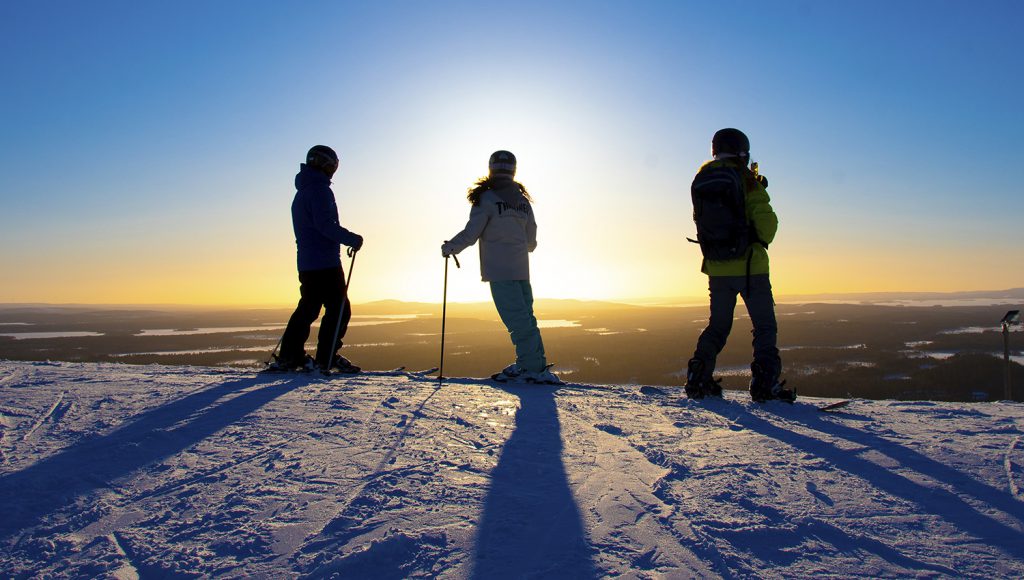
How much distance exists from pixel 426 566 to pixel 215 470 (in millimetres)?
1571

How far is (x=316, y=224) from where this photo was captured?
6.58 meters

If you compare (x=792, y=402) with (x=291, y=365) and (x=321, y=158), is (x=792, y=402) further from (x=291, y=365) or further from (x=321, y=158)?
(x=321, y=158)

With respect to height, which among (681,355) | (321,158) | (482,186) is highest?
(321,158)

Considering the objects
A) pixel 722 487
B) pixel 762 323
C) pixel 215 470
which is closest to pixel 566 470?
pixel 722 487

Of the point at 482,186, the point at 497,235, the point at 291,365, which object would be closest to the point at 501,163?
the point at 482,186

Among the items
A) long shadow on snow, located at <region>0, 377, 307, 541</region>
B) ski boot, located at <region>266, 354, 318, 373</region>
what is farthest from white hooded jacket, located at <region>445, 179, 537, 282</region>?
long shadow on snow, located at <region>0, 377, 307, 541</region>

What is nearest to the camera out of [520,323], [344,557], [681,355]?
[344,557]

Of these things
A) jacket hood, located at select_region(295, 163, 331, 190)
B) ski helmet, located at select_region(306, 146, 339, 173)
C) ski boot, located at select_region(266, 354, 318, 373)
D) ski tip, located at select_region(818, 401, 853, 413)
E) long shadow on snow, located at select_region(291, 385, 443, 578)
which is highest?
ski helmet, located at select_region(306, 146, 339, 173)

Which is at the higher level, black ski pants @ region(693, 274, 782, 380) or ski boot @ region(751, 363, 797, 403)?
black ski pants @ region(693, 274, 782, 380)

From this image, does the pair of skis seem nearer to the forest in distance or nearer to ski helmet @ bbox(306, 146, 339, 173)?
ski helmet @ bbox(306, 146, 339, 173)

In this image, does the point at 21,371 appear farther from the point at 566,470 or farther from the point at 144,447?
the point at 566,470

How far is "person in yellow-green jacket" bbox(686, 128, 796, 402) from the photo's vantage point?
4.87 metres

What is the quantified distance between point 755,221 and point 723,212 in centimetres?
29

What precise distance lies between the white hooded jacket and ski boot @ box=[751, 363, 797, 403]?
2594mm
